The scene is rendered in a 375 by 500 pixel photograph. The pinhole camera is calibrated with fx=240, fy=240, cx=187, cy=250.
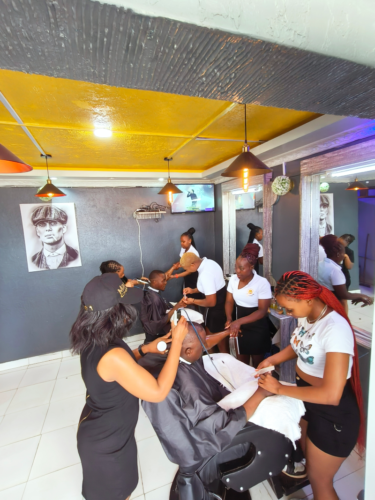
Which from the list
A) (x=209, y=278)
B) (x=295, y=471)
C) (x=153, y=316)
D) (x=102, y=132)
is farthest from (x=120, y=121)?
(x=295, y=471)

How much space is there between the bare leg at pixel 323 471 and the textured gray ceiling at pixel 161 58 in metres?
1.92

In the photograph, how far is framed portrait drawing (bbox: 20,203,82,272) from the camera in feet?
13.0

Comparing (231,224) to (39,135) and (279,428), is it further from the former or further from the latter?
(279,428)

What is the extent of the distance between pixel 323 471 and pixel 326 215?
2.09 m

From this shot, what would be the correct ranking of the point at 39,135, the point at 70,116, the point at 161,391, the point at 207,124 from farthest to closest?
the point at 39,135 < the point at 207,124 < the point at 70,116 < the point at 161,391

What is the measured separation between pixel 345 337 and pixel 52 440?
3.02m

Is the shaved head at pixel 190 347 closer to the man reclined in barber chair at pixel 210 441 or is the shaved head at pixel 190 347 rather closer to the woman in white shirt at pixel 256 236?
the man reclined in barber chair at pixel 210 441

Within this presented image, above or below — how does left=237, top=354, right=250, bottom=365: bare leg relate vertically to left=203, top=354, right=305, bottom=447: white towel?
below

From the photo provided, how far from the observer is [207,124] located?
2.26 meters

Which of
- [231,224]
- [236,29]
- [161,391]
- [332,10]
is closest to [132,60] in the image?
[236,29]

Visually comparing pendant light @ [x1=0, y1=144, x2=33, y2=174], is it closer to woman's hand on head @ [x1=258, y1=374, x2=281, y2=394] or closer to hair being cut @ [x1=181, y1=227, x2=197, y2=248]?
woman's hand on head @ [x1=258, y1=374, x2=281, y2=394]

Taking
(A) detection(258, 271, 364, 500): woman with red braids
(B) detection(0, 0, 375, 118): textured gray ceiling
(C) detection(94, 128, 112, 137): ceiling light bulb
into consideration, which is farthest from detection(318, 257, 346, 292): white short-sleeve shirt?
(C) detection(94, 128, 112, 137): ceiling light bulb

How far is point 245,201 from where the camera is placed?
4.29 m

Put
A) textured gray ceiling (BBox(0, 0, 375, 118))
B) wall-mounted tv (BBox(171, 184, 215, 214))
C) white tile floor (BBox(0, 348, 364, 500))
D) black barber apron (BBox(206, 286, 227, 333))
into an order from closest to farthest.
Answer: textured gray ceiling (BBox(0, 0, 375, 118)), white tile floor (BBox(0, 348, 364, 500)), black barber apron (BBox(206, 286, 227, 333)), wall-mounted tv (BBox(171, 184, 215, 214))
